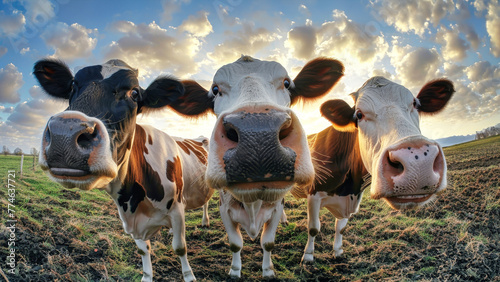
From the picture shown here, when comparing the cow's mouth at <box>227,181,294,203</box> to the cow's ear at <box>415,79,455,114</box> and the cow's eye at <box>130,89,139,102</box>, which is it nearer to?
the cow's eye at <box>130,89,139,102</box>

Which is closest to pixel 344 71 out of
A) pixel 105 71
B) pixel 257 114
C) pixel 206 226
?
pixel 257 114

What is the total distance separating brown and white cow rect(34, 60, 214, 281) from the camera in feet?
6.83

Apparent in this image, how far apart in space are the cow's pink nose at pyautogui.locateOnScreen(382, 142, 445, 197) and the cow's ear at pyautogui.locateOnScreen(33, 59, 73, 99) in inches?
178

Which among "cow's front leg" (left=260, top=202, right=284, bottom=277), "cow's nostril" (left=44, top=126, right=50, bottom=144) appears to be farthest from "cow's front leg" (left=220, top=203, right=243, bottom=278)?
"cow's nostril" (left=44, top=126, right=50, bottom=144)

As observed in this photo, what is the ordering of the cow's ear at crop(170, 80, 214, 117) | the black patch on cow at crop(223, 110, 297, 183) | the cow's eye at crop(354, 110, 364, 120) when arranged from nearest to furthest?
the black patch on cow at crop(223, 110, 297, 183)
the cow's eye at crop(354, 110, 364, 120)
the cow's ear at crop(170, 80, 214, 117)

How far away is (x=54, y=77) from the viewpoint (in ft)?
11.9

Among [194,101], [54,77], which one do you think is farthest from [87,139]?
[54,77]

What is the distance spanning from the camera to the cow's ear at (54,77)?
3480mm

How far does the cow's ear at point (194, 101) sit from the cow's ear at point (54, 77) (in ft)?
5.39

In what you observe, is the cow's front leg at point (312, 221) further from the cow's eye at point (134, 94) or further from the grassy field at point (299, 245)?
the cow's eye at point (134, 94)

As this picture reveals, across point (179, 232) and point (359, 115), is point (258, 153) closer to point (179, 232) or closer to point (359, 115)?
point (359, 115)

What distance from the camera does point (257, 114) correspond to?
1.54 metres

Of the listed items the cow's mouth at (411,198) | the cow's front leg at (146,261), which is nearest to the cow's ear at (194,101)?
the cow's front leg at (146,261)

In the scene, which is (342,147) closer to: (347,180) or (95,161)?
(347,180)
